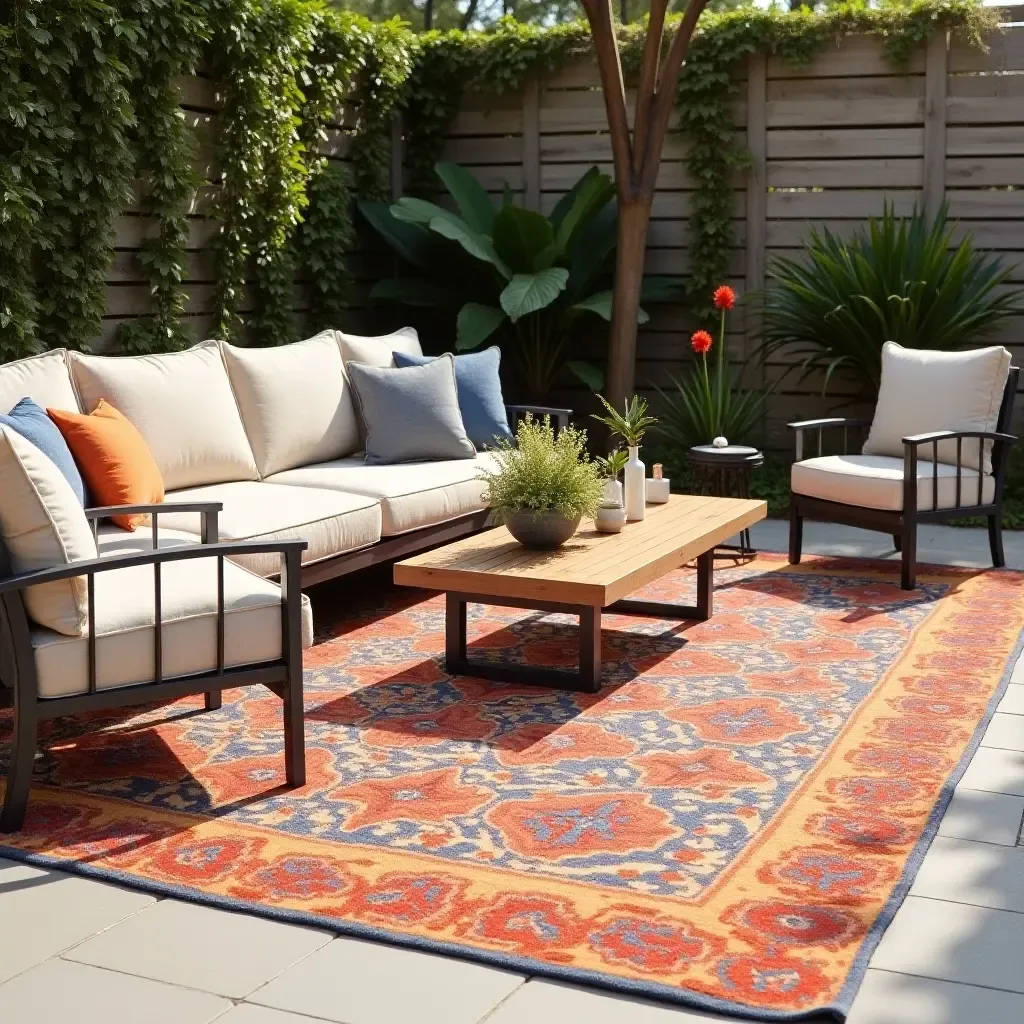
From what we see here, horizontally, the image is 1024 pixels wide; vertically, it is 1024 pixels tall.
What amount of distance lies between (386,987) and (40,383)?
8.48 ft

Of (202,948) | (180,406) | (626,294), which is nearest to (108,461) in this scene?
(180,406)

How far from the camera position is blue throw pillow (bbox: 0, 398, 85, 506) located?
3.62m

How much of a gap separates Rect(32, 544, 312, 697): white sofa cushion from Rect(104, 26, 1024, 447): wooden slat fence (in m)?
4.24

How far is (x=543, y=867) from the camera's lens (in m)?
2.80

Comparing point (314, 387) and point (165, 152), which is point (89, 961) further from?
point (165, 152)

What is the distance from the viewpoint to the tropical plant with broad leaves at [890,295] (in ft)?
23.1

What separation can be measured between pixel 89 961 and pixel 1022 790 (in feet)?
6.94

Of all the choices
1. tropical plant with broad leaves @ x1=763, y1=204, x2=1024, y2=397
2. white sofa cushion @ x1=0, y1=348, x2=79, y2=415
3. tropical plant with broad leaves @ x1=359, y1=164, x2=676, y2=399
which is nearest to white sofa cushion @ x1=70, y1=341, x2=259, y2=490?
white sofa cushion @ x1=0, y1=348, x2=79, y2=415

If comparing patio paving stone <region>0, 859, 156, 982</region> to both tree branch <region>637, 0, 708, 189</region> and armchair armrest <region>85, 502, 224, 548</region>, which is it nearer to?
armchair armrest <region>85, 502, 224, 548</region>

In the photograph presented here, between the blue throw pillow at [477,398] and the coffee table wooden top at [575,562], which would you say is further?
the blue throw pillow at [477,398]

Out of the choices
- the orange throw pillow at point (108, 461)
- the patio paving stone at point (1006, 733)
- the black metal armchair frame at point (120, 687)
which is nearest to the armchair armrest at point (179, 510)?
the orange throw pillow at point (108, 461)

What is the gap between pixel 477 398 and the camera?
600 centimetres

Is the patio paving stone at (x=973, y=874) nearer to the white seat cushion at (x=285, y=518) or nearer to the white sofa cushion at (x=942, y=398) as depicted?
the white seat cushion at (x=285, y=518)

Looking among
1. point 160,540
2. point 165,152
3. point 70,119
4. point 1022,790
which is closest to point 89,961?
point 160,540
